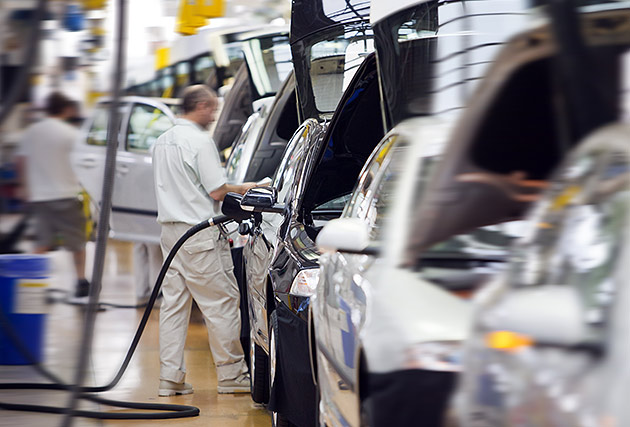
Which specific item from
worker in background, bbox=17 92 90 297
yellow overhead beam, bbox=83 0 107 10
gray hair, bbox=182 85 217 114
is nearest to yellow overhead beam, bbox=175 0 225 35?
gray hair, bbox=182 85 217 114

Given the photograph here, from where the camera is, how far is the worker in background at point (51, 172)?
3.14 metres

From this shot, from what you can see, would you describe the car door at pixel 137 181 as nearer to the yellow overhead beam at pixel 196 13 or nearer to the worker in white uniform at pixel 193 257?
the yellow overhead beam at pixel 196 13

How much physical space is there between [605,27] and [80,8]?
1519mm

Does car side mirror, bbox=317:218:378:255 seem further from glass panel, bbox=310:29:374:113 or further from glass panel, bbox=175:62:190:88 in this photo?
glass panel, bbox=175:62:190:88

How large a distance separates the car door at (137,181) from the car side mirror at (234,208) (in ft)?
18.3

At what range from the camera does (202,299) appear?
8.12 metres

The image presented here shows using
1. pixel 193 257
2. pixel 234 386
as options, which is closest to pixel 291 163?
pixel 193 257

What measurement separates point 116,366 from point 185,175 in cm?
181

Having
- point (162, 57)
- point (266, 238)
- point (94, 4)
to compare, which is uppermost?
point (94, 4)

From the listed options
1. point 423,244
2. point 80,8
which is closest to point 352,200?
point 423,244

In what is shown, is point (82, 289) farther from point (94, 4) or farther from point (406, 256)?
point (406, 256)

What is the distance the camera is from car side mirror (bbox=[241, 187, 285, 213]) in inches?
261

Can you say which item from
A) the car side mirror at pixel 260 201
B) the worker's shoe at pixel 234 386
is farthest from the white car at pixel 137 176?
the car side mirror at pixel 260 201

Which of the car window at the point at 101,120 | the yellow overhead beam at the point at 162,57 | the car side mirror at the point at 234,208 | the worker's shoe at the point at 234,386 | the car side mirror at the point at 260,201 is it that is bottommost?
the worker's shoe at the point at 234,386
